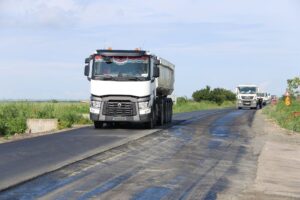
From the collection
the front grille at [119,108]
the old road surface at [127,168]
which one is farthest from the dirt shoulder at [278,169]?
the front grille at [119,108]

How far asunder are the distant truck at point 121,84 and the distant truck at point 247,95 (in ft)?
140

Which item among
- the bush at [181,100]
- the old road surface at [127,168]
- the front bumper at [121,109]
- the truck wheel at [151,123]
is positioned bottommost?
the old road surface at [127,168]

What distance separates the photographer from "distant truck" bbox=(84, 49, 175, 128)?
82.8 feet

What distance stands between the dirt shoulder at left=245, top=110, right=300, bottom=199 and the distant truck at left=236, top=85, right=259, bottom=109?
4334cm

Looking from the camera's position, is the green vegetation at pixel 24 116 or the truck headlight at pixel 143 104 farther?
the green vegetation at pixel 24 116

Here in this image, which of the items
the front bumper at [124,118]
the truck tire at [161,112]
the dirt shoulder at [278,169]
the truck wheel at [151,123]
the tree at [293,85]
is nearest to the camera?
the dirt shoulder at [278,169]

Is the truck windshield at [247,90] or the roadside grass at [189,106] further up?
the truck windshield at [247,90]

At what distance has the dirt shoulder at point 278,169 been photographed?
1091 centimetres

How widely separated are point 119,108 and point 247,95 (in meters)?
43.6

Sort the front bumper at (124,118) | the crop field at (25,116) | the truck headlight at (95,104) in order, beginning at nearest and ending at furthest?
1. the front bumper at (124,118)
2. the truck headlight at (95,104)
3. the crop field at (25,116)

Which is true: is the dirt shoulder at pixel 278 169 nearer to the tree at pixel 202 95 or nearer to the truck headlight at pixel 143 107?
the truck headlight at pixel 143 107

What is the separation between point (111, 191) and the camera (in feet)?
34.5

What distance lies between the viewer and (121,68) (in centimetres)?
2539

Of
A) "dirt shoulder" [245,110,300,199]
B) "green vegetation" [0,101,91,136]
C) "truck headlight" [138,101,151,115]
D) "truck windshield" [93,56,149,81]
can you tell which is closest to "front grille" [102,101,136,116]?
"truck headlight" [138,101,151,115]
